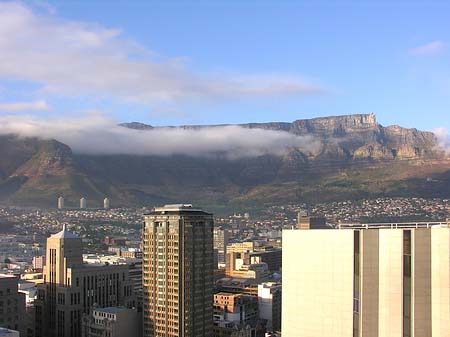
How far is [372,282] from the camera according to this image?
11.9 meters

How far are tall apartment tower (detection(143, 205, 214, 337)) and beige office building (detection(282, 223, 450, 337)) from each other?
1599 inches

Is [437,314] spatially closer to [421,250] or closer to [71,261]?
[421,250]

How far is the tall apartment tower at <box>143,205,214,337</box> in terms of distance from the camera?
171 ft

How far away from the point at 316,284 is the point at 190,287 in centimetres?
4141

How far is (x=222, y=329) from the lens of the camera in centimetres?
6041

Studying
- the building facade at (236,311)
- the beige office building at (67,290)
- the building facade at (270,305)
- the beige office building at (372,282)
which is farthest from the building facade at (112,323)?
the beige office building at (372,282)

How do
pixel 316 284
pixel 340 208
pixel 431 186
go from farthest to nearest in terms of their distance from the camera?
pixel 431 186
pixel 340 208
pixel 316 284

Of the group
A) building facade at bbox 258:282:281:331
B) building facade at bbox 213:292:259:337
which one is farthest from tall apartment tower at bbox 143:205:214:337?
building facade at bbox 258:282:281:331

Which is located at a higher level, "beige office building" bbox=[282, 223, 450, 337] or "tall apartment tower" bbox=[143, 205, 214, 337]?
"beige office building" bbox=[282, 223, 450, 337]

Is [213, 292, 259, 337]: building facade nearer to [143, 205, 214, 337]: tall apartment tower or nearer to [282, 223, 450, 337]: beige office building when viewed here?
[143, 205, 214, 337]: tall apartment tower

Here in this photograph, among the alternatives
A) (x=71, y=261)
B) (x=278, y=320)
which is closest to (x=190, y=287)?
(x=71, y=261)

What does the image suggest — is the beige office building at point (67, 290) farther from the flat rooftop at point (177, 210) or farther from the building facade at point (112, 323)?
the flat rooftop at point (177, 210)

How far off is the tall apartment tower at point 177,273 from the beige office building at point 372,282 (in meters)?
40.6

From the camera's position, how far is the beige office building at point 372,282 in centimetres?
1154
